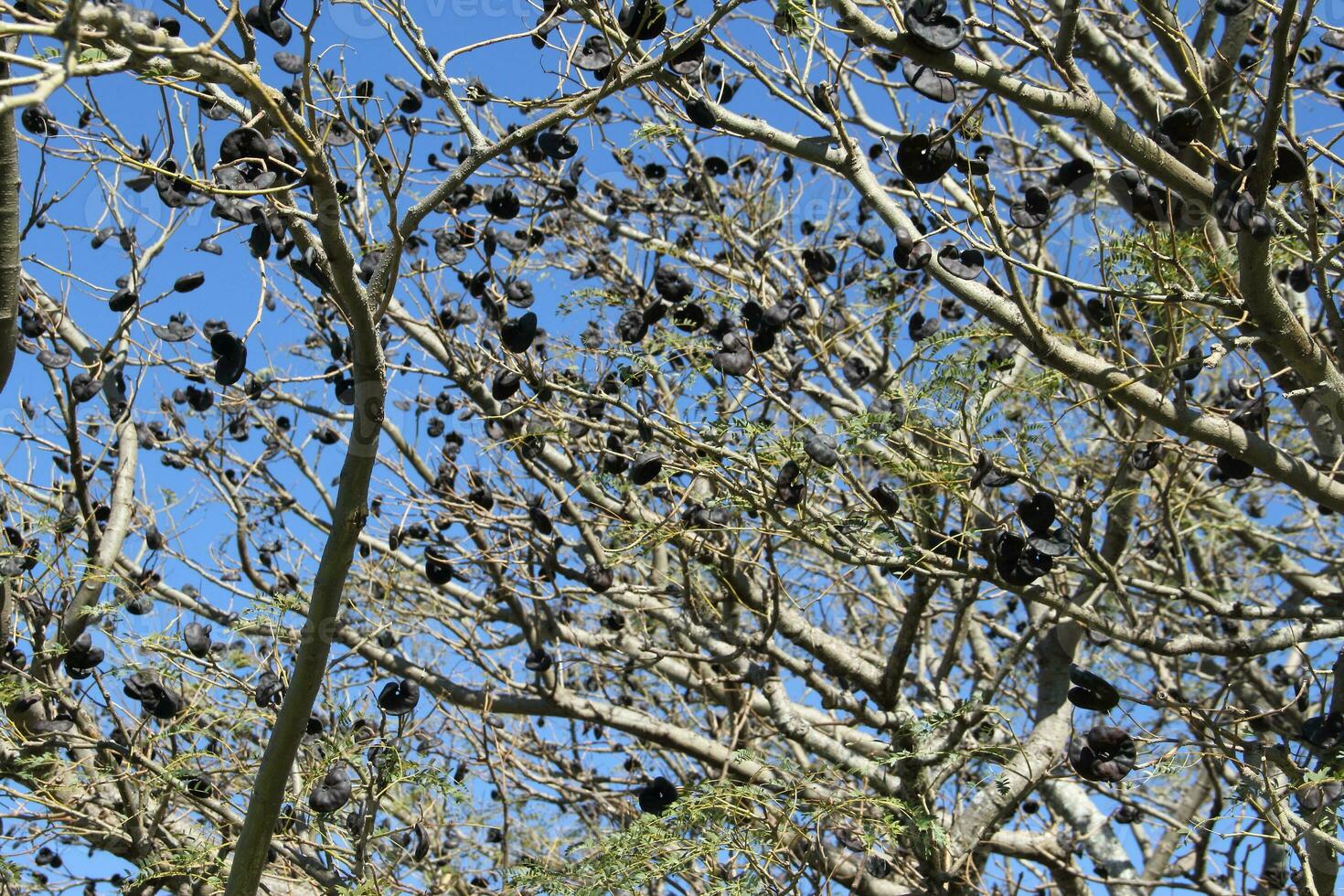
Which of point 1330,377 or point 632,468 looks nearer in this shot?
point 1330,377

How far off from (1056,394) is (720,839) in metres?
2.07

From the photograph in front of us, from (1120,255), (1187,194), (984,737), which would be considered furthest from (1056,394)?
(984,737)

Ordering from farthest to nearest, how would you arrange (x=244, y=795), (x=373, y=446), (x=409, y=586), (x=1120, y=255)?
1. (x=409, y=586)
2. (x=244, y=795)
3. (x=1120, y=255)
4. (x=373, y=446)

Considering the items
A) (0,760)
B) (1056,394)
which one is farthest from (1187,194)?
(0,760)

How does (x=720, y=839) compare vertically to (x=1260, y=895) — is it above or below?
below

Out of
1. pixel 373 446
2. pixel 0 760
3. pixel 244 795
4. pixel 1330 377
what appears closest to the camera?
pixel 373 446

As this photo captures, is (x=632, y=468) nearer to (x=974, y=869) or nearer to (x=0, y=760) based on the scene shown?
(x=974, y=869)

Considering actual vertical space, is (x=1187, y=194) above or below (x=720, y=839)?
above

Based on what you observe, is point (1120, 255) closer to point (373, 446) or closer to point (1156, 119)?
point (1156, 119)

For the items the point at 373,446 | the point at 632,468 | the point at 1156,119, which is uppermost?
the point at 1156,119

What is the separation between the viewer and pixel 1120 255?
12.4 feet

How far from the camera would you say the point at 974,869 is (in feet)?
14.1

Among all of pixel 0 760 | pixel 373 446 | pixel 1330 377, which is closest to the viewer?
pixel 373 446

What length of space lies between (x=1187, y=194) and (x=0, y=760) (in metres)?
4.22
